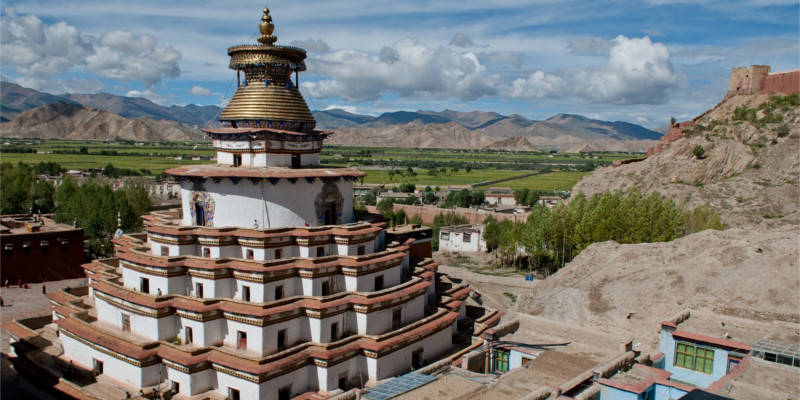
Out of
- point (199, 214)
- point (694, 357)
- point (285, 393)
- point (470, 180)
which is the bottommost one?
point (285, 393)

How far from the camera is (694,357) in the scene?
19844mm

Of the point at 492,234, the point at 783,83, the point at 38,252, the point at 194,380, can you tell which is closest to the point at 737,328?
the point at 194,380

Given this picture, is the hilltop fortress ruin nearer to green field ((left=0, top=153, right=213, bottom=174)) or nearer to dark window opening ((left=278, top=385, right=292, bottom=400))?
dark window opening ((left=278, top=385, right=292, bottom=400))

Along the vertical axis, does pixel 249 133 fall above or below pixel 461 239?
above

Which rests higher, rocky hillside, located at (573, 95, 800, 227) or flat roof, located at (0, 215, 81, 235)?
rocky hillside, located at (573, 95, 800, 227)

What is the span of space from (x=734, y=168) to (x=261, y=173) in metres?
62.3

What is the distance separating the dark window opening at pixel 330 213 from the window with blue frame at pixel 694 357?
48.6 feet

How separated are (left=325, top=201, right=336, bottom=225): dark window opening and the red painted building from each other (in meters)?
26.8

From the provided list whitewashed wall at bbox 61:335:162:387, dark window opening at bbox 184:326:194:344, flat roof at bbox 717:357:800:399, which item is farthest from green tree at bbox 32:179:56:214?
flat roof at bbox 717:357:800:399

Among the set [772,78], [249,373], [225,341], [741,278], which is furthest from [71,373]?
[772,78]

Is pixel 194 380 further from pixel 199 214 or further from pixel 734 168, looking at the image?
pixel 734 168

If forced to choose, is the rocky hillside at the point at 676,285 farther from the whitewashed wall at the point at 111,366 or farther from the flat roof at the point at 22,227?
the flat roof at the point at 22,227

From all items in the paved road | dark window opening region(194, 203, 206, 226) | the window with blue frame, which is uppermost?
dark window opening region(194, 203, 206, 226)

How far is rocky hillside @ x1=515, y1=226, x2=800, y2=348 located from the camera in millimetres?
24391
